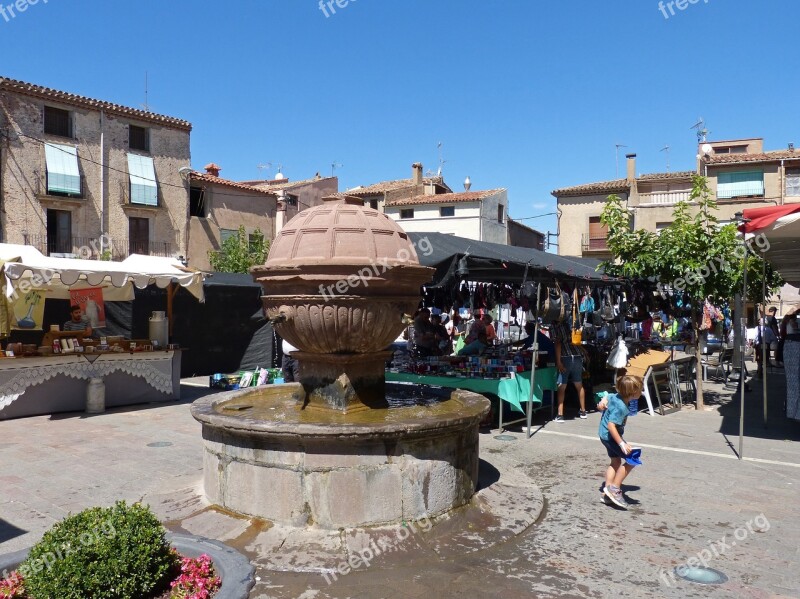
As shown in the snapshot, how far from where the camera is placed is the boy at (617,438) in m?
5.72

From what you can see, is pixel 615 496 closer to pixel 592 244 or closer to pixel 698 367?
pixel 698 367

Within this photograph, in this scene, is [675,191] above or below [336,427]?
above

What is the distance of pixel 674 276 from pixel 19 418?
11241mm

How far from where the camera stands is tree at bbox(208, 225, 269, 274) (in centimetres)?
2780

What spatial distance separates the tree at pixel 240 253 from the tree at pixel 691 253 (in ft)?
61.0

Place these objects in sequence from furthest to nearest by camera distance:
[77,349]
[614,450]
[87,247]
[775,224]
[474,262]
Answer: [87,247] → [77,349] → [474,262] → [775,224] → [614,450]

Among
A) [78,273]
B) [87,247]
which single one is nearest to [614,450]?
[78,273]

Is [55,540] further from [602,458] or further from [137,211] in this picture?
[137,211]

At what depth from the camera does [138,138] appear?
89.6 feet

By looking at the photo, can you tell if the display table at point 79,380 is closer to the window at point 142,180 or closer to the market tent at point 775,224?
the market tent at point 775,224

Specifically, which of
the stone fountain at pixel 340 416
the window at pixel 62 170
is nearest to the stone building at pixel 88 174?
the window at pixel 62 170

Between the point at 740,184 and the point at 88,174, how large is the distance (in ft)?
99.8

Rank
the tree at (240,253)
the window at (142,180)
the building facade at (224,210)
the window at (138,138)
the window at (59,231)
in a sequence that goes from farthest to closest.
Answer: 1. the building facade at (224,210)
2. the tree at (240,253)
3. the window at (138,138)
4. the window at (142,180)
5. the window at (59,231)

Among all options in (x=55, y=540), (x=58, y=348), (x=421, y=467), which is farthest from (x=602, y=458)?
(x=58, y=348)
